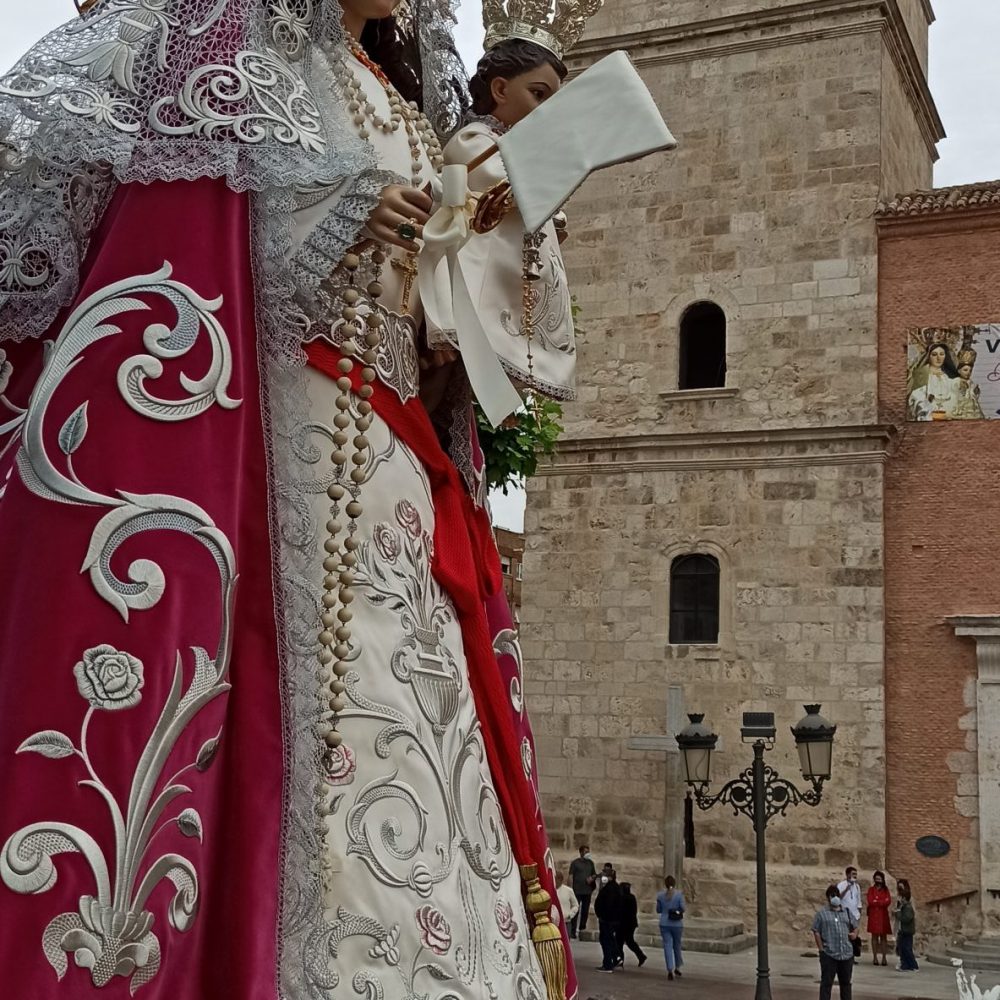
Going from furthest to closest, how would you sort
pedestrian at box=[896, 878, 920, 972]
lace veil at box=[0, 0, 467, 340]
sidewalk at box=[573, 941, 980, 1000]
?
pedestrian at box=[896, 878, 920, 972], sidewalk at box=[573, 941, 980, 1000], lace veil at box=[0, 0, 467, 340]

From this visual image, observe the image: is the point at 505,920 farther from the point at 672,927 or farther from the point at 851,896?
the point at 851,896

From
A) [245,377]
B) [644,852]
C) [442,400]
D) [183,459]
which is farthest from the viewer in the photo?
[644,852]

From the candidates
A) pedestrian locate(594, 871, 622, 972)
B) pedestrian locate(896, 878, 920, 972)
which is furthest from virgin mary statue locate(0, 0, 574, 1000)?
pedestrian locate(896, 878, 920, 972)

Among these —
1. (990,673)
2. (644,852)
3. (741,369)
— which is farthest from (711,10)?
(644,852)

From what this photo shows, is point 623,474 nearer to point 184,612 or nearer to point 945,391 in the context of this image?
point 945,391

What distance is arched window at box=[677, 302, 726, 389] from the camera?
17.9 m

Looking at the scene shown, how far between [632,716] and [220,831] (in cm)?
1547

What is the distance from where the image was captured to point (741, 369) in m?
17.3

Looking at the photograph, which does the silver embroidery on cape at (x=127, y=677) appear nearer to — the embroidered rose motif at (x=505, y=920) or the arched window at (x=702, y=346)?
the embroidered rose motif at (x=505, y=920)

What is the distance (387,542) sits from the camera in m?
2.14

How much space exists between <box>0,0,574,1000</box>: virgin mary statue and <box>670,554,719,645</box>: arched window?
14.8m

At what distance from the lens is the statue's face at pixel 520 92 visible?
2.72 meters

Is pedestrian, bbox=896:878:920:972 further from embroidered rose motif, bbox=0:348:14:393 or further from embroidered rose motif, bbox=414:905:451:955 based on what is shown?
embroidered rose motif, bbox=0:348:14:393

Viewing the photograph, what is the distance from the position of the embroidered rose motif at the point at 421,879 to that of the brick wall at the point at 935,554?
14882 millimetres
